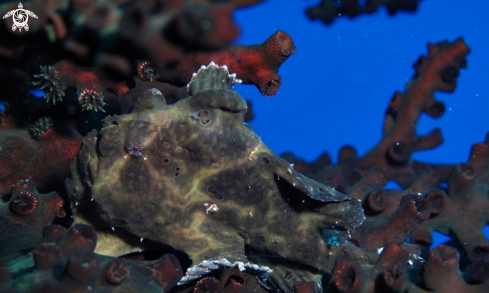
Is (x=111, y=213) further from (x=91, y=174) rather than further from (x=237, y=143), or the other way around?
(x=237, y=143)

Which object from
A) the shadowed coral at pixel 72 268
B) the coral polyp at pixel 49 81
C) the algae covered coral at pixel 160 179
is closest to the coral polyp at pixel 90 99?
the algae covered coral at pixel 160 179

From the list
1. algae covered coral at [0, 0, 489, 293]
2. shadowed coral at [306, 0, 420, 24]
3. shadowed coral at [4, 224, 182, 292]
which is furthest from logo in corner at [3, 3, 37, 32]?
shadowed coral at [306, 0, 420, 24]

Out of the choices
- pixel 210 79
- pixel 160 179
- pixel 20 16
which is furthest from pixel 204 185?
pixel 20 16

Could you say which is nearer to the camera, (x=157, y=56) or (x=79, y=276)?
(x=79, y=276)

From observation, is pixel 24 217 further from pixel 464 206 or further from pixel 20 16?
pixel 464 206

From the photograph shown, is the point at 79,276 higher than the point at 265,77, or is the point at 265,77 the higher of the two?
the point at 265,77

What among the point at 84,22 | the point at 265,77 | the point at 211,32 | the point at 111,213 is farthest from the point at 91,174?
the point at 265,77

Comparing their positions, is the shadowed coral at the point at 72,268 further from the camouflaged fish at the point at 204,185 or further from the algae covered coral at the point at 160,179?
the camouflaged fish at the point at 204,185
